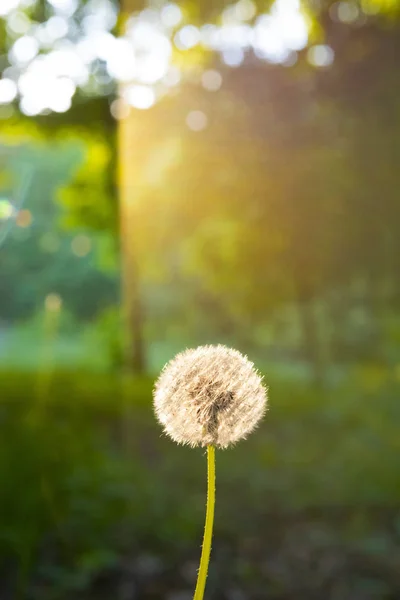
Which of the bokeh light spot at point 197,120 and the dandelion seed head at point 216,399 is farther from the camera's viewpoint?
the bokeh light spot at point 197,120

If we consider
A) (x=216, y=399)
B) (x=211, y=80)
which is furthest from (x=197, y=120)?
(x=216, y=399)

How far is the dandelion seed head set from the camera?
64 centimetres

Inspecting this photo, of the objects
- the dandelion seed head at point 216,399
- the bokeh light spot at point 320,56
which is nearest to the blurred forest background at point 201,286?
the bokeh light spot at point 320,56

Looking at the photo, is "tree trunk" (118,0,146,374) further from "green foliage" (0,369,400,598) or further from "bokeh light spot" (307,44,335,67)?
"bokeh light spot" (307,44,335,67)

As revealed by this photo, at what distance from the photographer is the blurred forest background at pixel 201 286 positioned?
2793mm

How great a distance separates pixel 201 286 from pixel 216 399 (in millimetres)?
3512

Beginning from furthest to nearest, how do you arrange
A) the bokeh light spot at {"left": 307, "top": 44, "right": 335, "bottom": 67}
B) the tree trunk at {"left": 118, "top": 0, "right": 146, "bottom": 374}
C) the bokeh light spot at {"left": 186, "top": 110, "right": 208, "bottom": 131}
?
the tree trunk at {"left": 118, "top": 0, "right": 146, "bottom": 374}
the bokeh light spot at {"left": 186, "top": 110, "right": 208, "bottom": 131}
the bokeh light spot at {"left": 307, "top": 44, "right": 335, "bottom": 67}

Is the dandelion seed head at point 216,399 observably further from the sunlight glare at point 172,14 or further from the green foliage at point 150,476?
the sunlight glare at point 172,14

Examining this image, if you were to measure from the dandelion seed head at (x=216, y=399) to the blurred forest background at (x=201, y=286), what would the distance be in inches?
83.8

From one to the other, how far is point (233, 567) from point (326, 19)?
2749 millimetres

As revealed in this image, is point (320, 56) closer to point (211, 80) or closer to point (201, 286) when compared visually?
point (211, 80)

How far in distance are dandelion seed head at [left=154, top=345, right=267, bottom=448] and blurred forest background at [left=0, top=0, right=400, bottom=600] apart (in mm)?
2129

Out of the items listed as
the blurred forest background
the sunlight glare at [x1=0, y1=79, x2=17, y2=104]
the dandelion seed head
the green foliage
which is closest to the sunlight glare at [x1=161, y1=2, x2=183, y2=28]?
the blurred forest background

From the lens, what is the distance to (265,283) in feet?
12.9
